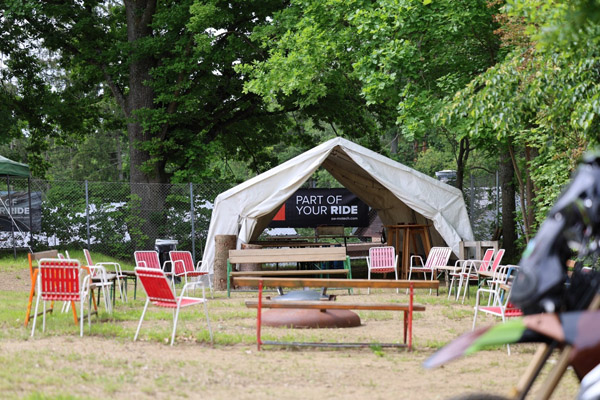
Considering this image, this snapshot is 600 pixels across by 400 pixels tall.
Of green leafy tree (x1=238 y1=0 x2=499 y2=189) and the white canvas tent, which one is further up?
green leafy tree (x1=238 y1=0 x2=499 y2=189)

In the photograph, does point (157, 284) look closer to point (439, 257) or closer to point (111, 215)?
point (439, 257)

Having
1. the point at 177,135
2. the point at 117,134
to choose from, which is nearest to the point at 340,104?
the point at 177,135

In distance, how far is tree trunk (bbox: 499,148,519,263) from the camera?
18734 mm

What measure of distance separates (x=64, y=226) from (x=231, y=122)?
581 centimetres

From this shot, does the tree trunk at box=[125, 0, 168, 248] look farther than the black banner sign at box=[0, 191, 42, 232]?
Yes

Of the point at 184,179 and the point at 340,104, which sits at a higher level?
the point at 340,104

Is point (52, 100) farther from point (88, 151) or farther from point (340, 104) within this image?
point (88, 151)

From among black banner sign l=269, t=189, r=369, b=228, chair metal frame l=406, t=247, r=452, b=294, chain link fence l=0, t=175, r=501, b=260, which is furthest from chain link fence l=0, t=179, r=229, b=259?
chair metal frame l=406, t=247, r=452, b=294

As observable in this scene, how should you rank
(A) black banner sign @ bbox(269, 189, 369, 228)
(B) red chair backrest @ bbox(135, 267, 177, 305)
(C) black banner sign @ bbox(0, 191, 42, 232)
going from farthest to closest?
1. (A) black banner sign @ bbox(269, 189, 369, 228)
2. (C) black banner sign @ bbox(0, 191, 42, 232)
3. (B) red chair backrest @ bbox(135, 267, 177, 305)

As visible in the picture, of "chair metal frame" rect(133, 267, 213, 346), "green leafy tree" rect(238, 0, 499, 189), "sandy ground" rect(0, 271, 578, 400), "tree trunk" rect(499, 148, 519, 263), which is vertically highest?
"green leafy tree" rect(238, 0, 499, 189)

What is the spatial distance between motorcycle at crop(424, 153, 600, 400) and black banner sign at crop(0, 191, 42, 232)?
17.0m

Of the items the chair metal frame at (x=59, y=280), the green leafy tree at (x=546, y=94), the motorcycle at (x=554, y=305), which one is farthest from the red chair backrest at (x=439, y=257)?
the motorcycle at (x=554, y=305)

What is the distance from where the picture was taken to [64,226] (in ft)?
61.1

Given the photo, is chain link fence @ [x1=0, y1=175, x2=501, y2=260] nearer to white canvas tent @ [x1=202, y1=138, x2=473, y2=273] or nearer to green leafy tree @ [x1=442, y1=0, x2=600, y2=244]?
white canvas tent @ [x1=202, y1=138, x2=473, y2=273]
